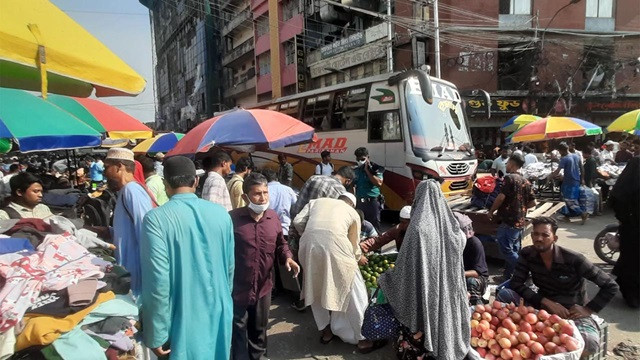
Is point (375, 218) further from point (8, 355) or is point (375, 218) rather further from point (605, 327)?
point (8, 355)

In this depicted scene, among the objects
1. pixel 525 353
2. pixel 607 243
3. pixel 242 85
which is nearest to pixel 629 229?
pixel 607 243

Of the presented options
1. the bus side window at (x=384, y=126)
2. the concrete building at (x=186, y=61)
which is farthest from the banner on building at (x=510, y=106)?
the concrete building at (x=186, y=61)

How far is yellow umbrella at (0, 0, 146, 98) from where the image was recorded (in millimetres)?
1596

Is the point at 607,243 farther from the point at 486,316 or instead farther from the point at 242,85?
the point at 242,85

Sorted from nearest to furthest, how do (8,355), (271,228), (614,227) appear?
(8,355), (271,228), (614,227)

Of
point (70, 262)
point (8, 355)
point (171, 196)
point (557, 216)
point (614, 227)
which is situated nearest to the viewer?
point (8, 355)

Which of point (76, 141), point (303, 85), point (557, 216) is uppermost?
point (303, 85)

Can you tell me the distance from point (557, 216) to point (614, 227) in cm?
375

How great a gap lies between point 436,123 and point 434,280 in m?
5.80

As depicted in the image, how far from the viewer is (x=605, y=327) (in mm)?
3098

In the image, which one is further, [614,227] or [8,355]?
[614,227]

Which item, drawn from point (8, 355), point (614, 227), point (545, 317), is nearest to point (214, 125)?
point (8, 355)

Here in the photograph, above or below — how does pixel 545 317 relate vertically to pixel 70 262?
below

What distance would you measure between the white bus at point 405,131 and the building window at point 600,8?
17.3 metres
